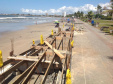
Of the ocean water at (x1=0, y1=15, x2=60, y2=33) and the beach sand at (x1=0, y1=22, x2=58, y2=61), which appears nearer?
the beach sand at (x1=0, y1=22, x2=58, y2=61)

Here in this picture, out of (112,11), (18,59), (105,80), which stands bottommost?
(105,80)

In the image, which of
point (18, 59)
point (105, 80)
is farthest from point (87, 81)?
point (18, 59)

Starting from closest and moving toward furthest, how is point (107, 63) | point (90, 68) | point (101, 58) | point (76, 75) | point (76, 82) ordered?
point (76, 82), point (76, 75), point (90, 68), point (107, 63), point (101, 58)

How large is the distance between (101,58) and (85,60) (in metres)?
1.70

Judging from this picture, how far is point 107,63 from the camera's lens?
875cm

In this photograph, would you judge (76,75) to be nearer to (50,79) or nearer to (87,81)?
(87,81)

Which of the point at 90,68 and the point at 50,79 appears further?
the point at 90,68

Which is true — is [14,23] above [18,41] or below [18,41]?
above

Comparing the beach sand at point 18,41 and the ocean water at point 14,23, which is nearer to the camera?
the beach sand at point 18,41

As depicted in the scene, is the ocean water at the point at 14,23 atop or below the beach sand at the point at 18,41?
atop

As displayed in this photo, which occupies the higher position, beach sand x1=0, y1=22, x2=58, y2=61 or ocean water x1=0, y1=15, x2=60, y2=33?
ocean water x1=0, y1=15, x2=60, y2=33

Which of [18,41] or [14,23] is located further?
[14,23]

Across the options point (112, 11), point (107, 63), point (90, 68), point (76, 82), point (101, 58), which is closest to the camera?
point (76, 82)

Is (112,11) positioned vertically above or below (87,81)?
above
